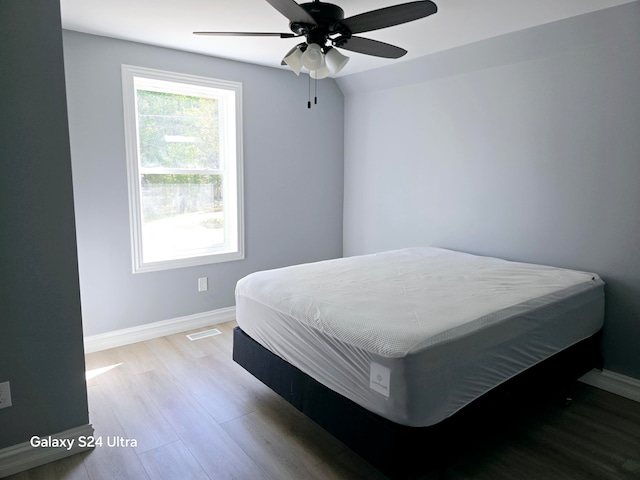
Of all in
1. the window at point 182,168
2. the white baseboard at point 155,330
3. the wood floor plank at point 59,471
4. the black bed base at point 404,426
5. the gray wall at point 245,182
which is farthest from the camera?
the window at point 182,168

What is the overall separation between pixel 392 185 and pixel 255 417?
104 inches

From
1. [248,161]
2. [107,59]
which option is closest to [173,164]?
[248,161]

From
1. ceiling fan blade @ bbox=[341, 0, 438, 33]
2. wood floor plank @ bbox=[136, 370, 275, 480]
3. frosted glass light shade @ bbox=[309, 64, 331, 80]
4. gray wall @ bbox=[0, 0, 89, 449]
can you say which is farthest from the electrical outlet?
ceiling fan blade @ bbox=[341, 0, 438, 33]

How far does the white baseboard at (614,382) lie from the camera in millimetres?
2696

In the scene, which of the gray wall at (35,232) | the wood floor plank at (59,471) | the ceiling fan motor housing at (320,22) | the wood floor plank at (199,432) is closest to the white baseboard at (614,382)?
the wood floor plank at (199,432)

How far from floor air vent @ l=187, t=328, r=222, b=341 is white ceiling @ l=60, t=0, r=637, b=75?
92.8 inches

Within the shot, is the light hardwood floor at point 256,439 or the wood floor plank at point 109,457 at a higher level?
the light hardwood floor at point 256,439

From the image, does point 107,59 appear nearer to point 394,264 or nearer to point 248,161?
point 248,161

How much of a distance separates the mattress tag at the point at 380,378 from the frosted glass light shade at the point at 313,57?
154 cm

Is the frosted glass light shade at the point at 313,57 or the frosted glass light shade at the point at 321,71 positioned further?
the frosted glass light shade at the point at 321,71

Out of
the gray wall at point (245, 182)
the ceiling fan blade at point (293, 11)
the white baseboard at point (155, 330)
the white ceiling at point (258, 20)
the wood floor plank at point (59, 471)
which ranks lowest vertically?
the wood floor plank at point (59, 471)

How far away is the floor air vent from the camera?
3.61 metres

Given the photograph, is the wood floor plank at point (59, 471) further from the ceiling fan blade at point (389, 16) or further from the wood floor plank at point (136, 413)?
the ceiling fan blade at point (389, 16)

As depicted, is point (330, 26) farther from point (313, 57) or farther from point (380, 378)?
point (380, 378)
